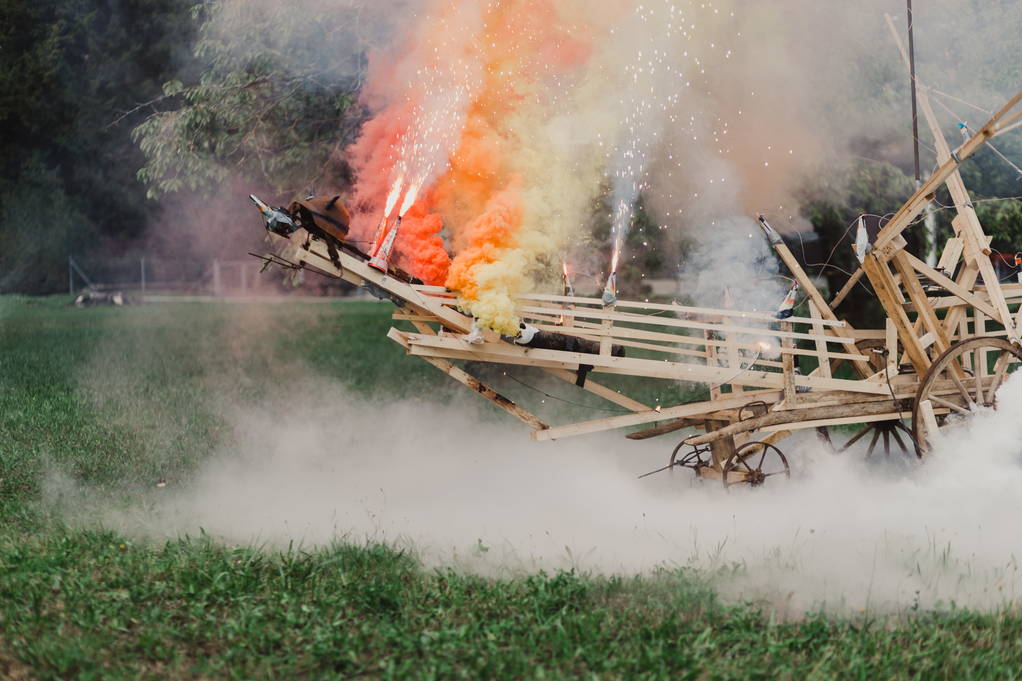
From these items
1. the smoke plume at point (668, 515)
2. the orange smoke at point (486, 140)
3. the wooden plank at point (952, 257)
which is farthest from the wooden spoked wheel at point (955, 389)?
Answer: the orange smoke at point (486, 140)

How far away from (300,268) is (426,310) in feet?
A: 2.72

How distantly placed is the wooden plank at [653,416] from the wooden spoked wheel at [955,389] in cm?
91

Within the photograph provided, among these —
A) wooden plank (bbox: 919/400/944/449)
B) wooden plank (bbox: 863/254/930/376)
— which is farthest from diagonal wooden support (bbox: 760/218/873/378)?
wooden plank (bbox: 919/400/944/449)

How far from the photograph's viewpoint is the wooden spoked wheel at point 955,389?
628 cm

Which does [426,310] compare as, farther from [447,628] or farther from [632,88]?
[632,88]

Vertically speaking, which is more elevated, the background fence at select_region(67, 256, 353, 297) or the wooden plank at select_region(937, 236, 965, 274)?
the background fence at select_region(67, 256, 353, 297)

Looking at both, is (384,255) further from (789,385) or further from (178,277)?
(178,277)

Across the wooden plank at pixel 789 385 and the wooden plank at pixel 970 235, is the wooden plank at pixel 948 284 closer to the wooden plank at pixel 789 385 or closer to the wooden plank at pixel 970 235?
the wooden plank at pixel 970 235

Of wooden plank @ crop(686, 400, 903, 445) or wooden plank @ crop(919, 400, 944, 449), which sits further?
wooden plank @ crop(686, 400, 903, 445)

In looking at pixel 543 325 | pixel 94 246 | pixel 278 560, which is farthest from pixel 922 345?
pixel 94 246

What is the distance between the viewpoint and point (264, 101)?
10.7m

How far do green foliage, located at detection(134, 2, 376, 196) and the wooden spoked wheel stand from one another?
6378 millimetres

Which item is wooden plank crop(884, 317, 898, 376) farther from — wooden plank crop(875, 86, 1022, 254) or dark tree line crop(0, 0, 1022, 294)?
dark tree line crop(0, 0, 1022, 294)

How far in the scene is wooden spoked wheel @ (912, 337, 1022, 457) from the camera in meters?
6.28
